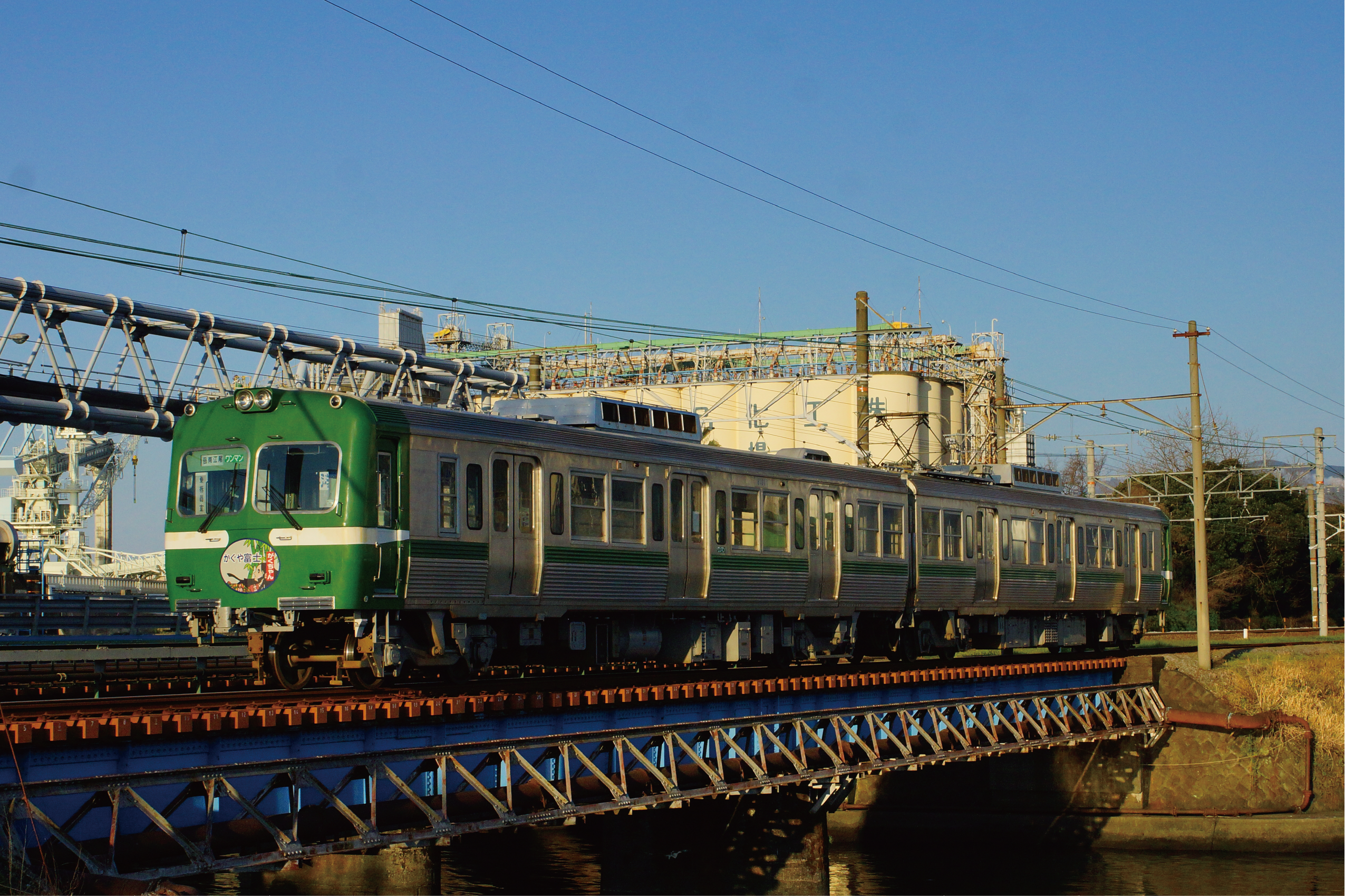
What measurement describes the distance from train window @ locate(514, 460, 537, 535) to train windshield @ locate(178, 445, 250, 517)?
10.5 ft

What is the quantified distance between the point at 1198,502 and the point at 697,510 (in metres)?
18.2

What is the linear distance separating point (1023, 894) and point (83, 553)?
56.7 m

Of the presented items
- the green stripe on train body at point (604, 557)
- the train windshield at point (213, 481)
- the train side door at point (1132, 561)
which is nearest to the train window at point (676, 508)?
the green stripe on train body at point (604, 557)

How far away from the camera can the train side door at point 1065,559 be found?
3050 cm

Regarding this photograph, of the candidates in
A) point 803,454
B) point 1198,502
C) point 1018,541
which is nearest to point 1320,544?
point 1198,502

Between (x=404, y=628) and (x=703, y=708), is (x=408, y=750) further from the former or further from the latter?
(x=703, y=708)

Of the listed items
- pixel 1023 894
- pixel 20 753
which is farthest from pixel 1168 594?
pixel 20 753

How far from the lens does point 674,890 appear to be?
23234 mm

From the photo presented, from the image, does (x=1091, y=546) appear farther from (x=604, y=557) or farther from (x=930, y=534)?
(x=604, y=557)

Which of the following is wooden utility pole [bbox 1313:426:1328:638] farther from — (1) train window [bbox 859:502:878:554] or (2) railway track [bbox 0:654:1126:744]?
(2) railway track [bbox 0:654:1126:744]

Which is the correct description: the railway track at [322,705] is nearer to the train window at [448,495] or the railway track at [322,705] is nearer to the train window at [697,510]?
the train window at [448,495]

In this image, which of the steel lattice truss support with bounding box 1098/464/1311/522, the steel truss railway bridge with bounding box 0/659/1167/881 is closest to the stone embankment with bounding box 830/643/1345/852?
the steel truss railway bridge with bounding box 0/659/1167/881

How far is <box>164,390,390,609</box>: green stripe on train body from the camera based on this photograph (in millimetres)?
15680

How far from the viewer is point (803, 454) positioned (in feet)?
79.9
